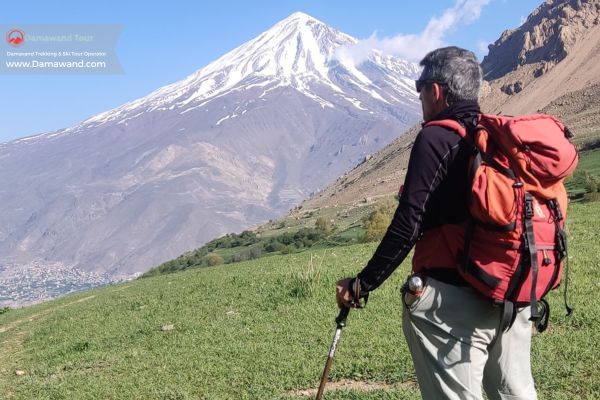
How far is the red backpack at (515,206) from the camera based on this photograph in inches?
111

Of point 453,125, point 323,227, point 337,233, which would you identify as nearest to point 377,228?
point 337,233

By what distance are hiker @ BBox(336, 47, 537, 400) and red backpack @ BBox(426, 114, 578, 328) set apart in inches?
3.7

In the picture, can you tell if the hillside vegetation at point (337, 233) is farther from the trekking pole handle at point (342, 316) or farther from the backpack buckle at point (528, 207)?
the backpack buckle at point (528, 207)

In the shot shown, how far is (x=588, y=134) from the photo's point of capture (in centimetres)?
5803

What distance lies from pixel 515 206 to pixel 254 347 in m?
5.43

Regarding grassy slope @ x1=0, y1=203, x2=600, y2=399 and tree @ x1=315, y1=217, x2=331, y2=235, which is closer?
grassy slope @ x1=0, y1=203, x2=600, y2=399

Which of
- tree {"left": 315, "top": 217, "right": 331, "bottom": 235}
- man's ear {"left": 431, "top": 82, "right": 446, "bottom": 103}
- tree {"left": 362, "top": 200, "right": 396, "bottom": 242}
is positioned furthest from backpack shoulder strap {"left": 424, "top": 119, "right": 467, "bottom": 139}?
tree {"left": 315, "top": 217, "right": 331, "bottom": 235}

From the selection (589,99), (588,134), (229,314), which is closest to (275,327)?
(229,314)

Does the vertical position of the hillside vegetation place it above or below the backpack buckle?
below

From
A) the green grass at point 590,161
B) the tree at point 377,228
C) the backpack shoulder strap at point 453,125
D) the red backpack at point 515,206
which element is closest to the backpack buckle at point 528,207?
the red backpack at point 515,206

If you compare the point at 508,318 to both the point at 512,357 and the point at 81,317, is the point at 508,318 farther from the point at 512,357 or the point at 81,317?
the point at 81,317

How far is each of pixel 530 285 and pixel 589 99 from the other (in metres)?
85.2

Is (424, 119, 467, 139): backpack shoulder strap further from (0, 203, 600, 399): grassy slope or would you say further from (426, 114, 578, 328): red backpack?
(0, 203, 600, 399): grassy slope

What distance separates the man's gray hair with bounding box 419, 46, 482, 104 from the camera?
10.4 ft
